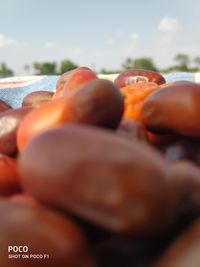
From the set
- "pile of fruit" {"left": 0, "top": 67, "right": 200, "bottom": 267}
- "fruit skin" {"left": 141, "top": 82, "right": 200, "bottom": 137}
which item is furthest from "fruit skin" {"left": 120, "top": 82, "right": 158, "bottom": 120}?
"pile of fruit" {"left": 0, "top": 67, "right": 200, "bottom": 267}

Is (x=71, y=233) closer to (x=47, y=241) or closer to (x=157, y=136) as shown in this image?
(x=47, y=241)

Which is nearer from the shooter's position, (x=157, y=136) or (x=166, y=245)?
(x=166, y=245)

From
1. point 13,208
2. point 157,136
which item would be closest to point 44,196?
point 13,208

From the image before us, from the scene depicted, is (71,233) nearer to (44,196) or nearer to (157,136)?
(44,196)

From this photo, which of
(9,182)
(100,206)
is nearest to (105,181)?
(100,206)

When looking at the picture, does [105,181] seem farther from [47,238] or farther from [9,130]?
[9,130]
